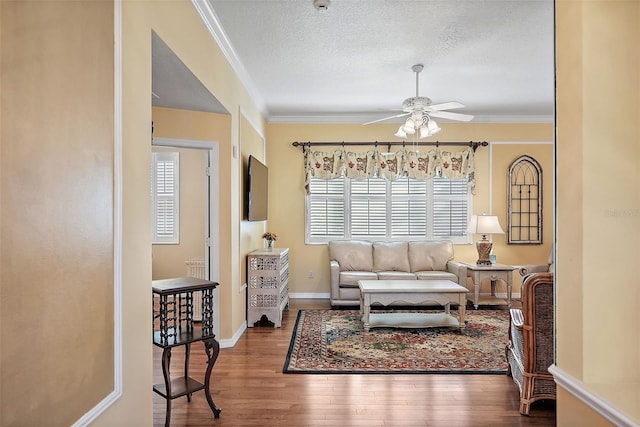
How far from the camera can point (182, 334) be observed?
2805mm

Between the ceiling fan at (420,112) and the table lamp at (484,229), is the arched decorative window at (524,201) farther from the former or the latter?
the ceiling fan at (420,112)

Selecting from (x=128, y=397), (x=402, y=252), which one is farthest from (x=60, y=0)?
(x=402, y=252)

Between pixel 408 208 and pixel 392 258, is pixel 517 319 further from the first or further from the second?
pixel 408 208

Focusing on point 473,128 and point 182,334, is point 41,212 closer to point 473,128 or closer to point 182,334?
point 182,334

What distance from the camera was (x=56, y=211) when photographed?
142cm

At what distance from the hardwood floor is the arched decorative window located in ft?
12.5

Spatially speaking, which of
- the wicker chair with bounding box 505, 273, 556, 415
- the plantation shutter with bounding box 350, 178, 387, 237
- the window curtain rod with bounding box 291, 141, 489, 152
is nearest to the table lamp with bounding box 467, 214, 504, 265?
the window curtain rod with bounding box 291, 141, 489, 152

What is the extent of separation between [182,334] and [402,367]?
1.94 m

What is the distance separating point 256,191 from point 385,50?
7.56 feet

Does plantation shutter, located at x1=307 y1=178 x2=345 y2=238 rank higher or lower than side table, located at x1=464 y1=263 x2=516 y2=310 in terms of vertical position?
higher

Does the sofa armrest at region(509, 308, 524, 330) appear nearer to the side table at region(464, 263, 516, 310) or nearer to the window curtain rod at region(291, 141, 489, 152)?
the side table at region(464, 263, 516, 310)

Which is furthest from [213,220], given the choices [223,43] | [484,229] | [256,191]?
[484,229]

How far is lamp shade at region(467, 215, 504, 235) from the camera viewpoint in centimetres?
625

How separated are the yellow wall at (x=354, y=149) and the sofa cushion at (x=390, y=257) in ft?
2.78
